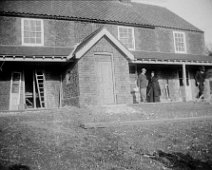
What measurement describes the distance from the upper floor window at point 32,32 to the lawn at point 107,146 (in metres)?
8.03

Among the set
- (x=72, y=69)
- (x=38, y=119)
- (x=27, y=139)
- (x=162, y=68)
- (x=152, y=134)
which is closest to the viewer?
(x=27, y=139)

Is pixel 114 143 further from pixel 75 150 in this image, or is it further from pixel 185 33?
pixel 185 33

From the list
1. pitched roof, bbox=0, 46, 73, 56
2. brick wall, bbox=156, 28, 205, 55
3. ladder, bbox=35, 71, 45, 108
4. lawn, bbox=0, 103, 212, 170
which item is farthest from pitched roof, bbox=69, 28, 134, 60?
brick wall, bbox=156, 28, 205, 55

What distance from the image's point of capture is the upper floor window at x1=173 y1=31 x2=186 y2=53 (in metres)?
22.4

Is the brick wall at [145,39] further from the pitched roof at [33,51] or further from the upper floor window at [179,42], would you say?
the pitched roof at [33,51]

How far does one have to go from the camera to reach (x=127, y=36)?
778 inches

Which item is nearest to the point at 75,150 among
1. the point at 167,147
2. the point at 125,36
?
the point at 167,147

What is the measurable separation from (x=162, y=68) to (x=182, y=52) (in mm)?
3289

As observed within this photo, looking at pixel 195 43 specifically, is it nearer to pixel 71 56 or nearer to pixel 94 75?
pixel 94 75

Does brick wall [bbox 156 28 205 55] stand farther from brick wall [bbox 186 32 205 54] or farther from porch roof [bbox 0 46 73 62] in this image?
porch roof [bbox 0 46 73 62]

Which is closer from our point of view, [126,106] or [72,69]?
[126,106]

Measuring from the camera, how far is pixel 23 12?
1631 cm

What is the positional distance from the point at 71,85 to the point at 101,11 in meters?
7.70

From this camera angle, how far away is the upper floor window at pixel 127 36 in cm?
1944
